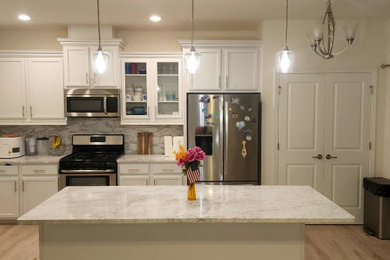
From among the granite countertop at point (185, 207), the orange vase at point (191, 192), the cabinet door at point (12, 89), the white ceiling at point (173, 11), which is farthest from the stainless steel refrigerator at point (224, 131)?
the cabinet door at point (12, 89)

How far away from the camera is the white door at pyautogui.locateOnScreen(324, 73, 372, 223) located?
419cm

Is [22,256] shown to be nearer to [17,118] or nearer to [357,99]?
[17,118]

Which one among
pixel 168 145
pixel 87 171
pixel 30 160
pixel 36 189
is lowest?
pixel 36 189

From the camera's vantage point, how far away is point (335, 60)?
416 cm

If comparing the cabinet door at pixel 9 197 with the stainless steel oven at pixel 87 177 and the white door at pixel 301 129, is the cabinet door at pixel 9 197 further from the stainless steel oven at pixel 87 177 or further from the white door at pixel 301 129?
the white door at pixel 301 129

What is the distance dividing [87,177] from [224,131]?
70.3 inches

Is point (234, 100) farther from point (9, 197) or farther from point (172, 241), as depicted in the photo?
point (9, 197)

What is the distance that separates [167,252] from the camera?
219cm

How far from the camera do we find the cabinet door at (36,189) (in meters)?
4.19

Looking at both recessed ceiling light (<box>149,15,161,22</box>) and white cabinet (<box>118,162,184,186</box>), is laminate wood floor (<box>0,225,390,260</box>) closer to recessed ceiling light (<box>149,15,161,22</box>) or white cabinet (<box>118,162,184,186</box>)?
white cabinet (<box>118,162,184,186</box>)

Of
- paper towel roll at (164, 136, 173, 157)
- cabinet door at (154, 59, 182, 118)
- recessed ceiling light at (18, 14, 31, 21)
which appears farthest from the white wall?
recessed ceiling light at (18, 14, 31, 21)

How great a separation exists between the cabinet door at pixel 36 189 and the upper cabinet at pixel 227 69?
2.10 m

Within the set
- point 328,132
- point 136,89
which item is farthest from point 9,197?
point 328,132

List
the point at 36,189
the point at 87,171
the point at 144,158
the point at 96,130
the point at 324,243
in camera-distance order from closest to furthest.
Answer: the point at 324,243 → the point at 87,171 → the point at 36,189 → the point at 144,158 → the point at 96,130
